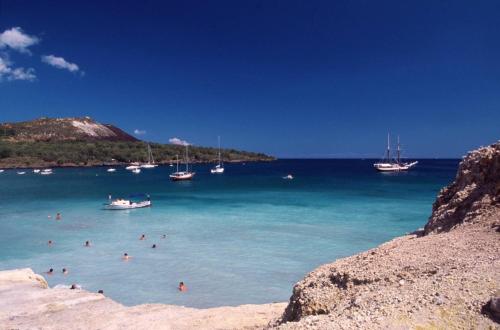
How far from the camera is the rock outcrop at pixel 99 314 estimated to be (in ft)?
40.5

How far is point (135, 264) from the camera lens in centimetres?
2381

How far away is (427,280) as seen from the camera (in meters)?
6.14

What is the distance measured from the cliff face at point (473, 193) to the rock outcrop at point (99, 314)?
5.70m

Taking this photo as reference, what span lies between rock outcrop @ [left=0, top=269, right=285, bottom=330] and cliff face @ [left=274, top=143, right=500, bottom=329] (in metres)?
4.89

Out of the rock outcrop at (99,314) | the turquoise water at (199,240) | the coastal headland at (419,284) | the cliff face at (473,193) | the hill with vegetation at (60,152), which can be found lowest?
the turquoise water at (199,240)

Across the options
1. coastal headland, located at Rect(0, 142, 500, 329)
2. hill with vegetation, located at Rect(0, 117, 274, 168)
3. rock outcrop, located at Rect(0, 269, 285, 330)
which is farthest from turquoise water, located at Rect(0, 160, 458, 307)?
hill with vegetation, located at Rect(0, 117, 274, 168)

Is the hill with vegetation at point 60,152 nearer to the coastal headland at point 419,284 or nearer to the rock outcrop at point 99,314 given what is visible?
the rock outcrop at point 99,314

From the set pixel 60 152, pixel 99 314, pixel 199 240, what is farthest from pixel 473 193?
pixel 60 152

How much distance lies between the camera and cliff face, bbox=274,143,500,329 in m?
5.24

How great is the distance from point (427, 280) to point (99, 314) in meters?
11.9

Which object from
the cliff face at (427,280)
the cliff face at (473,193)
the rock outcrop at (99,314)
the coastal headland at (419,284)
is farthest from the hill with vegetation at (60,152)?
the cliff face at (427,280)

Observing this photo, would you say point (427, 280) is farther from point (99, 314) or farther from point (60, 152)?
point (60, 152)

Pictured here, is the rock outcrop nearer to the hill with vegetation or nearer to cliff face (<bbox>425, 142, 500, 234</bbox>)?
cliff face (<bbox>425, 142, 500, 234</bbox>)

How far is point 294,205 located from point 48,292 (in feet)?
123
